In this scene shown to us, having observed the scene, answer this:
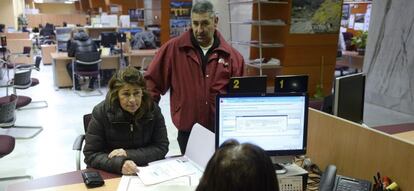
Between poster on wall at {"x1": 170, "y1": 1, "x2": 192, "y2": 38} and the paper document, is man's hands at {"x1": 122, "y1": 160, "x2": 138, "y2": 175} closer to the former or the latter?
the paper document

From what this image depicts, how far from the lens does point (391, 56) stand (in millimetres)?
4312

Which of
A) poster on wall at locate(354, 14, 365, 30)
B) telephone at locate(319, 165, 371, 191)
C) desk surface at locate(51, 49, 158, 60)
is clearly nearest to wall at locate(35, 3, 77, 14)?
desk surface at locate(51, 49, 158, 60)

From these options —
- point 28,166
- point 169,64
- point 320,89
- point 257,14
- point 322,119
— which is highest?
point 257,14

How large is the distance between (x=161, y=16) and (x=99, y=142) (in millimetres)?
7930

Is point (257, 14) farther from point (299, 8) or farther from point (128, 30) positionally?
point (128, 30)

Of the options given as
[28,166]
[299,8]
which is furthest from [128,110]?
[299,8]

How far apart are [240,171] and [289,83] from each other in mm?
1237

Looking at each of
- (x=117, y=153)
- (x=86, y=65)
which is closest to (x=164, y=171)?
(x=117, y=153)

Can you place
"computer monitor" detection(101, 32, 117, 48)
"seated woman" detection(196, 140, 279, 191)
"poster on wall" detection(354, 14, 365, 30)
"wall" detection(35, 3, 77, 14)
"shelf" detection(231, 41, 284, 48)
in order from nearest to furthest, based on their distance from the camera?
"seated woman" detection(196, 140, 279, 191) → "shelf" detection(231, 41, 284, 48) → "computer monitor" detection(101, 32, 117, 48) → "poster on wall" detection(354, 14, 365, 30) → "wall" detection(35, 3, 77, 14)

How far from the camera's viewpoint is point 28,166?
394 centimetres

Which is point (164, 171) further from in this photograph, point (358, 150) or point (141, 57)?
point (141, 57)

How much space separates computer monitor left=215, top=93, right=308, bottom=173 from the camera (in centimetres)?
167

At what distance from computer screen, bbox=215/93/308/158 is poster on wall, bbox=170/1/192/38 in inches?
325

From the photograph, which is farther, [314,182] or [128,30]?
[128,30]
